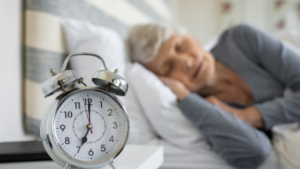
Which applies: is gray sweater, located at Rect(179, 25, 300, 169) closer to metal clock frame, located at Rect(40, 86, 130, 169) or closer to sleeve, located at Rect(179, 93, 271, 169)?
sleeve, located at Rect(179, 93, 271, 169)

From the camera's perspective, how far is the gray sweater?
0.91 m

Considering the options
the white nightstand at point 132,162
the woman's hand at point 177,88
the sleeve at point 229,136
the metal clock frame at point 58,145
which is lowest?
the sleeve at point 229,136

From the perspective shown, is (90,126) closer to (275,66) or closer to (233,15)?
(275,66)

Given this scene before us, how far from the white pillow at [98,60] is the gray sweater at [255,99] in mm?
186

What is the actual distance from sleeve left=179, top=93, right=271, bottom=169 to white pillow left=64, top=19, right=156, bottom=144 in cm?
19

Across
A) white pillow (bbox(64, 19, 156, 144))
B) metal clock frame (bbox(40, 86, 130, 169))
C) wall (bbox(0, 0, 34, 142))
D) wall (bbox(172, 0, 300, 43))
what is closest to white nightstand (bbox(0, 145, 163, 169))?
metal clock frame (bbox(40, 86, 130, 169))

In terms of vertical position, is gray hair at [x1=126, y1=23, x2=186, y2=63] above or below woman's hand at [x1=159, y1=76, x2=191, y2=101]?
above

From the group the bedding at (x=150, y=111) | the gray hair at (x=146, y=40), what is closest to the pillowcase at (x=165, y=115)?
the bedding at (x=150, y=111)

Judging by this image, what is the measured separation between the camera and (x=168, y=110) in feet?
3.33

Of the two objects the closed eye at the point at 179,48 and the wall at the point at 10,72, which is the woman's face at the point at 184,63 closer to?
the closed eye at the point at 179,48

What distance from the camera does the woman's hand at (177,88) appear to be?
1109 millimetres

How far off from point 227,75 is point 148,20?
943 mm

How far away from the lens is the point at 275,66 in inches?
48.0

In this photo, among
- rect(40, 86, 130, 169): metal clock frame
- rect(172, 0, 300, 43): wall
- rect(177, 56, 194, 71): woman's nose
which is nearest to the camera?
rect(40, 86, 130, 169): metal clock frame
